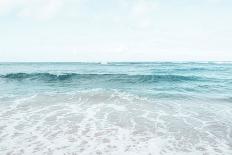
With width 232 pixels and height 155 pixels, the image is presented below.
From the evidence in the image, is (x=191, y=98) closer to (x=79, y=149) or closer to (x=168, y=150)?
(x=168, y=150)

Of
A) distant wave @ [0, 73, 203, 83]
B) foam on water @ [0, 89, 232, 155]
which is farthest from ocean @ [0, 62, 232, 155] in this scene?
distant wave @ [0, 73, 203, 83]

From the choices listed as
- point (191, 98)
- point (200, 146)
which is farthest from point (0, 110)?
point (191, 98)

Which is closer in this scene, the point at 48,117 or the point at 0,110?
the point at 48,117

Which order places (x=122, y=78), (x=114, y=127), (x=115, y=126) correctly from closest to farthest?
1. (x=114, y=127)
2. (x=115, y=126)
3. (x=122, y=78)

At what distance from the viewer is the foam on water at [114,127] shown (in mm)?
5910

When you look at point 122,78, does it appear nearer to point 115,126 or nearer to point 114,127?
point 115,126

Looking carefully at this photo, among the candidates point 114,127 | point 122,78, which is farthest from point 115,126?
point 122,78

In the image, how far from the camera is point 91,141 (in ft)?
20.9

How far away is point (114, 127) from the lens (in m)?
7.68

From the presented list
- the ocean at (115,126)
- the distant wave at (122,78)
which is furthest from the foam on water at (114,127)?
the distant wave at (122,78)

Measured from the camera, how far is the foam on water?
5.91 meters

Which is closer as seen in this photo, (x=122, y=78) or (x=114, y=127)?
(x=114, y=127)

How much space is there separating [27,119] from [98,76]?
16.6m

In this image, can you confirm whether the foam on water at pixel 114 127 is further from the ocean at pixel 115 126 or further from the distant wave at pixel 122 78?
the distant wave at pixel 122 78
